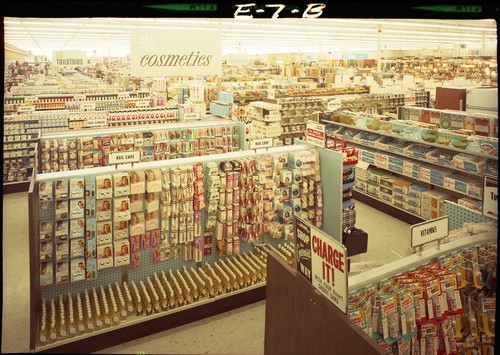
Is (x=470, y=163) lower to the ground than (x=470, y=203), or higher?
higher

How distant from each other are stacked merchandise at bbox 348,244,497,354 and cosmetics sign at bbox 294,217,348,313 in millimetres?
284

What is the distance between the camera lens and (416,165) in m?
7.01

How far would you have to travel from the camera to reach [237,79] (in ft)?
61.5

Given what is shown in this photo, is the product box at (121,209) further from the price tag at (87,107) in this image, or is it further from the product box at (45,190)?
the price tag at (87,107)

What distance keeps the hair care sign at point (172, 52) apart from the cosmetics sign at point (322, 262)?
3.51 m

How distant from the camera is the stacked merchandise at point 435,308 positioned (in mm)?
2492

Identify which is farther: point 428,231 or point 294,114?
point 294,114

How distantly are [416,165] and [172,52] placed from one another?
4139mm

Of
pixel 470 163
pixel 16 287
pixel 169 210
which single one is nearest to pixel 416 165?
pixel 470 163

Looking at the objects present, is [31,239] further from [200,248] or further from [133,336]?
[200,248]

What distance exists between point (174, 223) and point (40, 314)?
1.44 m

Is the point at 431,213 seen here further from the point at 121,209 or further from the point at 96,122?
the point at 96,122
